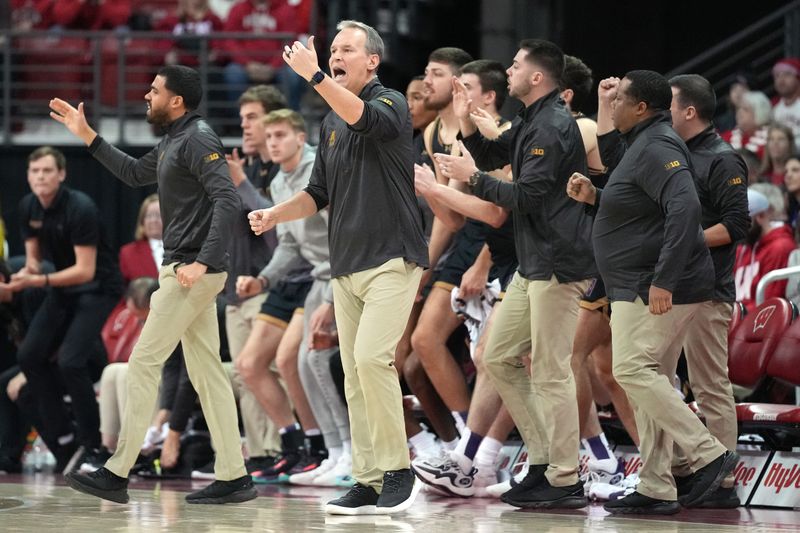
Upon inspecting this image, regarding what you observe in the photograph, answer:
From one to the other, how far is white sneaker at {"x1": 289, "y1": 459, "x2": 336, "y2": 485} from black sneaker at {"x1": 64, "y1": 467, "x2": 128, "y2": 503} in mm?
1735

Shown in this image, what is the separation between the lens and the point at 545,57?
22.7 ft

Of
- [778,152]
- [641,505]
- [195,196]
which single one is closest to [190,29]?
[778,152]

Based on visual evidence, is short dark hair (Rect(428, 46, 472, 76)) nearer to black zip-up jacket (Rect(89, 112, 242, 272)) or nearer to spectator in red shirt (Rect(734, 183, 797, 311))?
black zip-up jacket (Rect(89, 112, 242, 272))

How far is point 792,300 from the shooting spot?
8164mm

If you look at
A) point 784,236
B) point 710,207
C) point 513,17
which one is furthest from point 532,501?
point 513,17

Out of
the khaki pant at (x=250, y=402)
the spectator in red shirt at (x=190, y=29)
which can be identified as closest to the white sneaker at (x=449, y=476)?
the khaki pant at (x=250, y=402)

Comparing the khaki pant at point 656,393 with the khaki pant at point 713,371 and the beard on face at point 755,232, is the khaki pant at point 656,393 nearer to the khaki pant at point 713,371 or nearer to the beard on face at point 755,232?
the khaki pant at point 713,371

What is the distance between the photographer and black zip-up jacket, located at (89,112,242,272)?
22.4 feet

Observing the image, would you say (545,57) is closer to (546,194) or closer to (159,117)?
(546,194)

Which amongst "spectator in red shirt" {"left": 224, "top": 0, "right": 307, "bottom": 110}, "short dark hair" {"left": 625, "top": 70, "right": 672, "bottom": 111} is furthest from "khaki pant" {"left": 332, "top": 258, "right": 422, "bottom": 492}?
"spectator in red shirt" {"left": 224, "top": 0, "right": 307, "bottom": 110}

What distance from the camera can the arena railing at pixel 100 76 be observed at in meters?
12.7

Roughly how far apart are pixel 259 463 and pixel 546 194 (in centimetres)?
312

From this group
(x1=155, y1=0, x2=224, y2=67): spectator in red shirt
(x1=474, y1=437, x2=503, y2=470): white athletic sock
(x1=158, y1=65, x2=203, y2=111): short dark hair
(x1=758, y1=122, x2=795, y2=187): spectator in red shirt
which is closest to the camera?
(x1=158, y1=65, x2=203, y2=111): short dark hair

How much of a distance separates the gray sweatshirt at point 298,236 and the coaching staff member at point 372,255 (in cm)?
202
